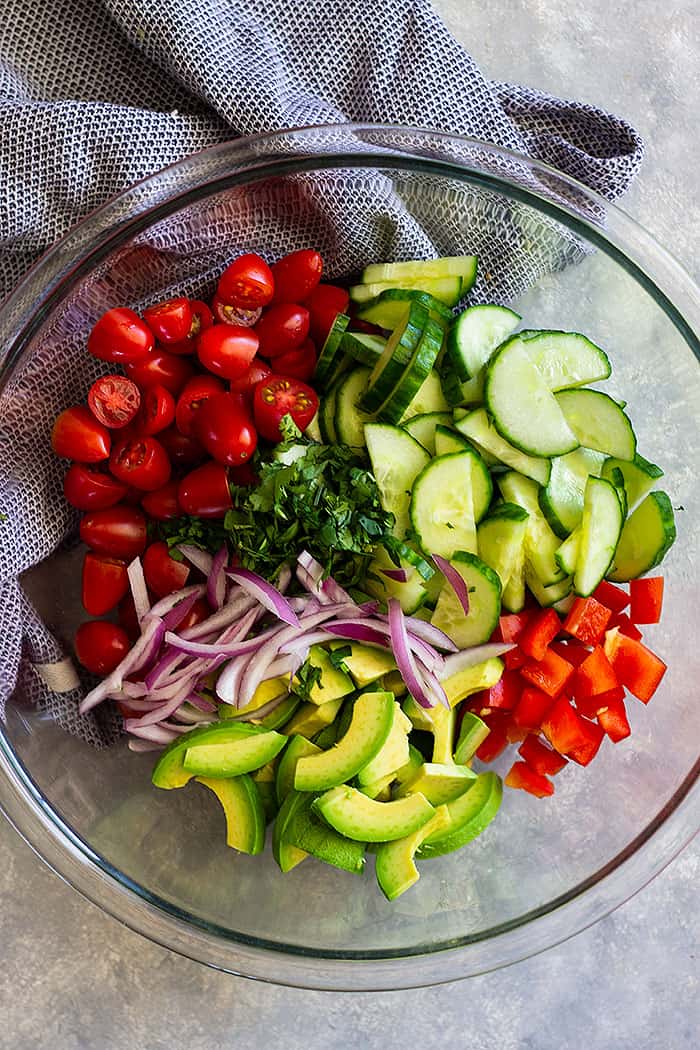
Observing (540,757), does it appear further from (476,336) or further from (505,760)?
(476,336)

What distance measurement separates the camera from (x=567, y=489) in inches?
59.4

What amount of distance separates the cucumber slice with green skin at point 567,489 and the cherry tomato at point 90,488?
651mm

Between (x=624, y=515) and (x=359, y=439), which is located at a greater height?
(x=624, y=515)

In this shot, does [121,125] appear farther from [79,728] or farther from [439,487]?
[79,728]

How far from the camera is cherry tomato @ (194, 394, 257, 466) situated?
1422mm

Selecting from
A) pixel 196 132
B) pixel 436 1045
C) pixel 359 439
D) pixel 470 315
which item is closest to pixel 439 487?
pixel 359 439

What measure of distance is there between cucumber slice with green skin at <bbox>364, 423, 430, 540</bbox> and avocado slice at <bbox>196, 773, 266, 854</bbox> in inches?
17.4

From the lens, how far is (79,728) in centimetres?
156

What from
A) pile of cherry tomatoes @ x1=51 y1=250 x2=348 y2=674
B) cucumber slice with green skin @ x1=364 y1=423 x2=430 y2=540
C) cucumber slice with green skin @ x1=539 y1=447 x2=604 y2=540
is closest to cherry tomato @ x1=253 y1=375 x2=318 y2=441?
pile of cherry tomatoes @ x1=51 y1=250 x2=348 y2=674

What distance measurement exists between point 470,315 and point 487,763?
72 centimetres

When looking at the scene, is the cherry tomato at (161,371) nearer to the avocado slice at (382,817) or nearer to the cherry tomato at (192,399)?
the cherry tomato at (192,399)

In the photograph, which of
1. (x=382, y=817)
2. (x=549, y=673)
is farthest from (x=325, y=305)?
(x=382, y=817)

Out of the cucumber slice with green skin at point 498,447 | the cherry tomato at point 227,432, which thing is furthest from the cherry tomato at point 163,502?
the cucumber slice with green skin at point 498,447

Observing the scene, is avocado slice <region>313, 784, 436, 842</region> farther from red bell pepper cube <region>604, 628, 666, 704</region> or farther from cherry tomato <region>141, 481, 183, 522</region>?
cherry tomato <region>141, 481, 183, 522</region>
